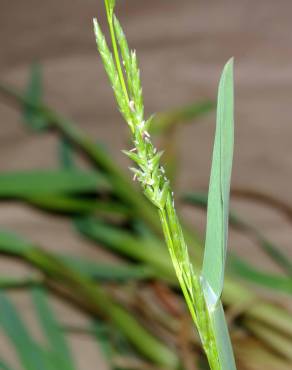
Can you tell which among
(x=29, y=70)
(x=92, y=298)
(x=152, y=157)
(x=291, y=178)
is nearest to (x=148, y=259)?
(x=92, y=298)

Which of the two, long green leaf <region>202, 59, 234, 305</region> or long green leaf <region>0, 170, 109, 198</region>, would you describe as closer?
long green leaf <region>202, 59, 234, 305</region>

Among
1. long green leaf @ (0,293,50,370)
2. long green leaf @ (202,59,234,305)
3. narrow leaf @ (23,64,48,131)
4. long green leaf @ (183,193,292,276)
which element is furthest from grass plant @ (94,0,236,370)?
narrow leaf @ (23,64,48,131)

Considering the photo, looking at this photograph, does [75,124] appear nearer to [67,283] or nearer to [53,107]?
[53,107]

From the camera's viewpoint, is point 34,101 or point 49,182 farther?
point 34,101

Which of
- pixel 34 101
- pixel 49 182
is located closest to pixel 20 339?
pixel 49 182

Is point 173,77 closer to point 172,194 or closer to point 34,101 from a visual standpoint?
point 34,101

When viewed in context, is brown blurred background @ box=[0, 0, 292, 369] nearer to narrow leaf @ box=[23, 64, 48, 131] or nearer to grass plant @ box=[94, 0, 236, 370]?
narrow leaf @ box=[23, 64, 48, 131]

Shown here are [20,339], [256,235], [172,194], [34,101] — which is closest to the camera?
[172,194]
